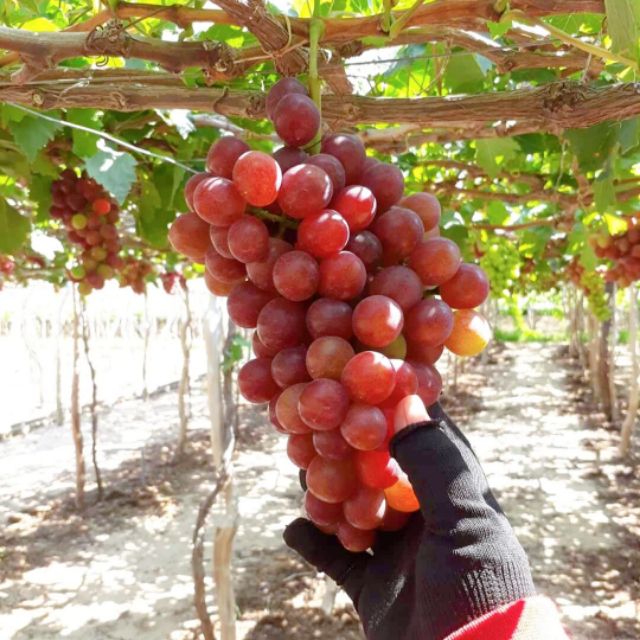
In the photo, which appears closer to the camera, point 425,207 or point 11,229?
point 425,207

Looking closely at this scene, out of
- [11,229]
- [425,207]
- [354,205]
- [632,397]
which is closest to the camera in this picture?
[354,205]

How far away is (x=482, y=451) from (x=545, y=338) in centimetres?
1914

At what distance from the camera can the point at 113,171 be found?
1888 mm

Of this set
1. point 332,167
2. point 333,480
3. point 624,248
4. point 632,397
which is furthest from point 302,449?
point 632,397

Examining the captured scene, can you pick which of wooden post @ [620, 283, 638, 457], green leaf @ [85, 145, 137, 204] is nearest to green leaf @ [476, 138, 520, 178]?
green leaf @ [85, 145, 137, 204]

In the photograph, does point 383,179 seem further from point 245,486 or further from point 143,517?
point 245,486

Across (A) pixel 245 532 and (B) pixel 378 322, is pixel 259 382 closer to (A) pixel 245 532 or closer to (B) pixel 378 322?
(B) pixel 378 322

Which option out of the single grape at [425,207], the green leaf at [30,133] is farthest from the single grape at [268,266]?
the green leaf at [30,133]

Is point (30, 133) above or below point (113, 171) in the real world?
above

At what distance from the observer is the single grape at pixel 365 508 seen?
2.94 feet

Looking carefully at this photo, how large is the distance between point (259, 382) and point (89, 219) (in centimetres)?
195

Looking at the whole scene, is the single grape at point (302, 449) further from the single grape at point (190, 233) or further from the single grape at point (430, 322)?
the single grape at point (190, 233)

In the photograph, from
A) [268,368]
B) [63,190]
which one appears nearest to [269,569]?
[63,190]

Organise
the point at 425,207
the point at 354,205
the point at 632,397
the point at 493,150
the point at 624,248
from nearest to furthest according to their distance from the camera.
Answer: the point at 354,205, the point at 425,207, the point at 493,150, the point at 624,248, the point at 632,397
